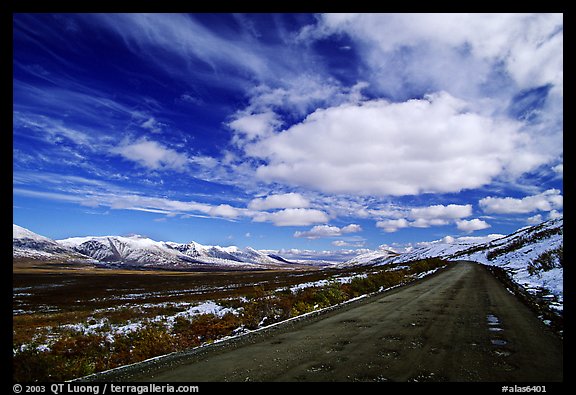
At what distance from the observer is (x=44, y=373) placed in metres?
8.66

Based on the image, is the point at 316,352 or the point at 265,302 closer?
the point at 316,352

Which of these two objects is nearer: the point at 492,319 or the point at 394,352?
the point at 394,352

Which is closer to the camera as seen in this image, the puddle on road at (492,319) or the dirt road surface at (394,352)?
the dirt road surface at (394,352)

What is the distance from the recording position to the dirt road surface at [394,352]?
634cm

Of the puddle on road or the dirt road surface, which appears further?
the puddle on road

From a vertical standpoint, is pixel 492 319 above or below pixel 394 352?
below

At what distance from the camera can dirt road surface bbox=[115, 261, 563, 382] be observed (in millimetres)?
6344

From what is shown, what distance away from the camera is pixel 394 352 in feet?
25.4
